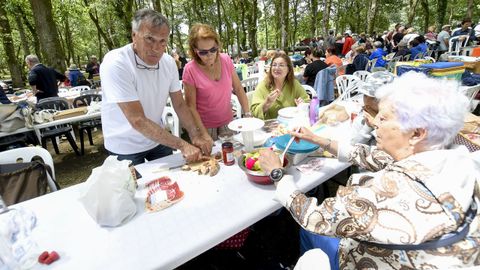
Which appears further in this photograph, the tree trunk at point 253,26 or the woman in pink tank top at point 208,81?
the tree trunk at point 253,26

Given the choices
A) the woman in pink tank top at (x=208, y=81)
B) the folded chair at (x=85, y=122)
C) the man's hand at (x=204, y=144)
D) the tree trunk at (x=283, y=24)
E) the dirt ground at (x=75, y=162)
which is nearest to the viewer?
the man's hand at (x=204, y=144)

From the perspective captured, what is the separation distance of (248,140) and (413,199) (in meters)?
1.27

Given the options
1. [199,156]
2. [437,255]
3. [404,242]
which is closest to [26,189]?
[199,156]

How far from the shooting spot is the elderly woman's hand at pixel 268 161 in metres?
1.54

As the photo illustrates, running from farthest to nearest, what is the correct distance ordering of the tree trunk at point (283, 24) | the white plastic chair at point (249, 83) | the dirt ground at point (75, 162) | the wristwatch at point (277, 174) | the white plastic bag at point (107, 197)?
the tree trunk at point (283, 24) → the white plastic chair at point (249, 83) → the dirt ground at point (75, 162) → the wristwatch at point (277, 174) → the white plastic bag at point (107, 197)

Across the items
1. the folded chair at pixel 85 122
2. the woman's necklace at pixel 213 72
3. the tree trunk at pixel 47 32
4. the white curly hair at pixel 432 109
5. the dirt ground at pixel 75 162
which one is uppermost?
the tree trunk at pixel 47 32

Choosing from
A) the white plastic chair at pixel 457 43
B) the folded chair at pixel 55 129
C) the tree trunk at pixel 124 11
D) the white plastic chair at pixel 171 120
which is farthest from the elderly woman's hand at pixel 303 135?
the white plastic chair at pixel 457 43

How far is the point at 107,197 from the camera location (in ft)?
4.35

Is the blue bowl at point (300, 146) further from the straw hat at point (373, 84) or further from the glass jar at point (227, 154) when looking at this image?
the straw hat at point (373, 84)

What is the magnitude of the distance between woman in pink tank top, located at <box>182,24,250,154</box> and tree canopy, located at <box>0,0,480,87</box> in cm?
772

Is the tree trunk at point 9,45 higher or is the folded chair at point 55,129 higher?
the tree trunk at point 9,45

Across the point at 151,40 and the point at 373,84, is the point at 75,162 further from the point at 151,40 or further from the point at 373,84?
the point at 373,84

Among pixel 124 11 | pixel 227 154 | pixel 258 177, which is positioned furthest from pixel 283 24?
pixel 258 177

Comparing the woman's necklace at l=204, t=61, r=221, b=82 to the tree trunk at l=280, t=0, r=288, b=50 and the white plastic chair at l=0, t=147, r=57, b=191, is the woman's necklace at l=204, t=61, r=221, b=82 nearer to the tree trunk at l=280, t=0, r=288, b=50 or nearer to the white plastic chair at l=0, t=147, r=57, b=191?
the white plastic chair at l=0, t=147, r=57, b=191
